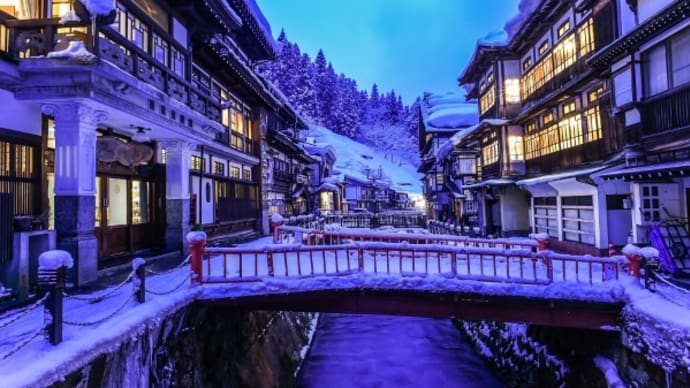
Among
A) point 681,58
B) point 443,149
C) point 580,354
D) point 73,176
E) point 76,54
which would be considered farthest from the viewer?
point 443,149

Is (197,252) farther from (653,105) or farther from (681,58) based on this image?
(681,58)

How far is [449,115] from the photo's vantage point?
52.2 meters

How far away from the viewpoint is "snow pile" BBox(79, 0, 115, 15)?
933 cm

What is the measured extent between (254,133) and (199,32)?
1057 centimetres

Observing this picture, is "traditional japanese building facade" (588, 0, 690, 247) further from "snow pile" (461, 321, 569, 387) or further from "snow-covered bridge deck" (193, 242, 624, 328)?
Answer: "snow pile" (461, 321, 569, 387)

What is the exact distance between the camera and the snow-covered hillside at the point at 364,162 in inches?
3839

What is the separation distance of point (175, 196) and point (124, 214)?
2.01 metres

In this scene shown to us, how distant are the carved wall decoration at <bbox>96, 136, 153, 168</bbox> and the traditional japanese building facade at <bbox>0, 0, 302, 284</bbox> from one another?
46 millimetres

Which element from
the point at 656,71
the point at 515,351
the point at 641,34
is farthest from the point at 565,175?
the point at 515,351

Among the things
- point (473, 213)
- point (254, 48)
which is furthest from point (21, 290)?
point (473, 213)

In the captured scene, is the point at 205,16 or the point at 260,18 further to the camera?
the point at 260,18

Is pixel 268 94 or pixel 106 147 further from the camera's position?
pixel 268 94

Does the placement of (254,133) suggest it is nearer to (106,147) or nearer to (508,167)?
(106,147)

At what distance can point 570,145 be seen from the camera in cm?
1988
